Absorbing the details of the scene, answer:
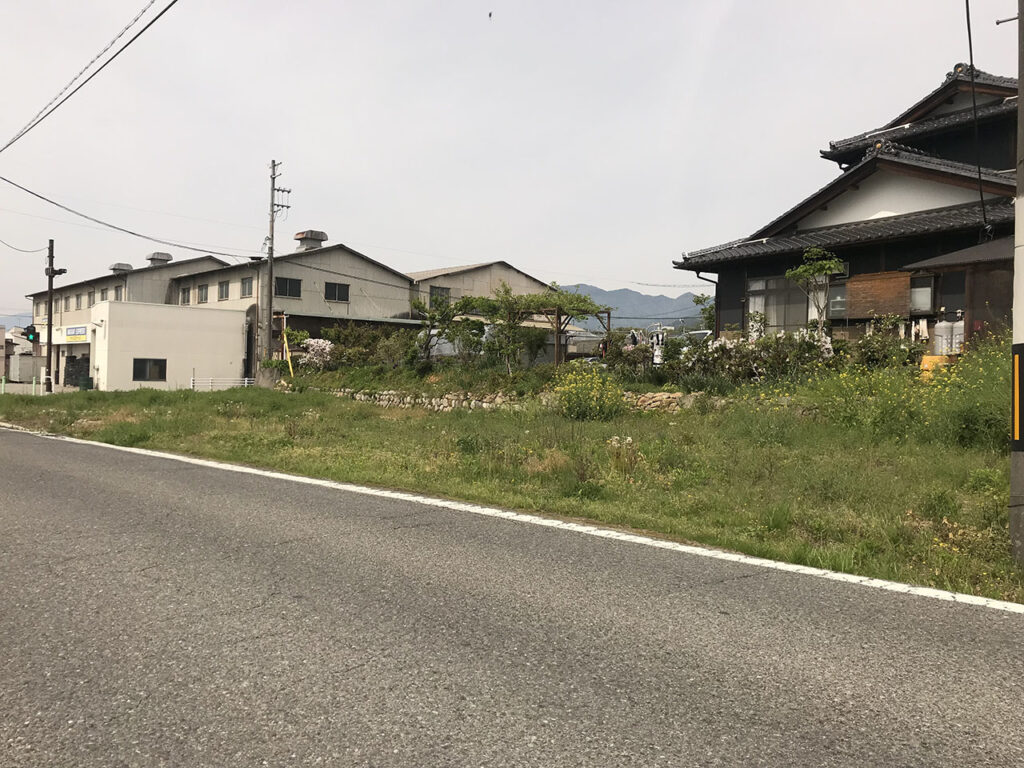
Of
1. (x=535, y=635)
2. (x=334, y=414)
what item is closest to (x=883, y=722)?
(x=535, y=635)

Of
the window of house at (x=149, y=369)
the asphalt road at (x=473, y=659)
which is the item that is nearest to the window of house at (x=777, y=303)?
the asphalt road at (x=473, y=659)

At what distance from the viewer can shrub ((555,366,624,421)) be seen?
14047mm

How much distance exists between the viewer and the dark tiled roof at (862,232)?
53.5ft

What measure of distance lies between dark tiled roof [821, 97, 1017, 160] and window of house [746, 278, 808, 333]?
6.64 m

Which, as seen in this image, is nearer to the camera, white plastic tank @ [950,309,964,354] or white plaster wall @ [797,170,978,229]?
white plastic tank @ [950,309,964,354]

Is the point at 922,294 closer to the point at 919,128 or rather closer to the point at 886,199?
the point at 886,199

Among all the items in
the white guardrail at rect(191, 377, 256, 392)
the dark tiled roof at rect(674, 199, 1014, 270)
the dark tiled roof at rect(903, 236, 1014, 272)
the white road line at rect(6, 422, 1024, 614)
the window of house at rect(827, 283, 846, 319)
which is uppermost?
the dark tiled roof at rect(674, 199, 1014, 270)

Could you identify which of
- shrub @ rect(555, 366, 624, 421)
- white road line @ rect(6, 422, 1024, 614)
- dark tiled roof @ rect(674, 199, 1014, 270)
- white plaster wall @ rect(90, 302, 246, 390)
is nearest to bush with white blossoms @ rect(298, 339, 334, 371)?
white plaster wall @ rect(90, 302, 246, 390)

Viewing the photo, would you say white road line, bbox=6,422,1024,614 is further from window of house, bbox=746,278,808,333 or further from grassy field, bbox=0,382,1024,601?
window of house, bbox=746,278,808,333

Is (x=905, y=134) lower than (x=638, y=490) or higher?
higher

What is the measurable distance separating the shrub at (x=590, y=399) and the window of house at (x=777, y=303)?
24.8ft

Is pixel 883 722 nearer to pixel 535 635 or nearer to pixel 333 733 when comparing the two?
pixel 535 635

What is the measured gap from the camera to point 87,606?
162 inches

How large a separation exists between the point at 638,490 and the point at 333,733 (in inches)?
226
